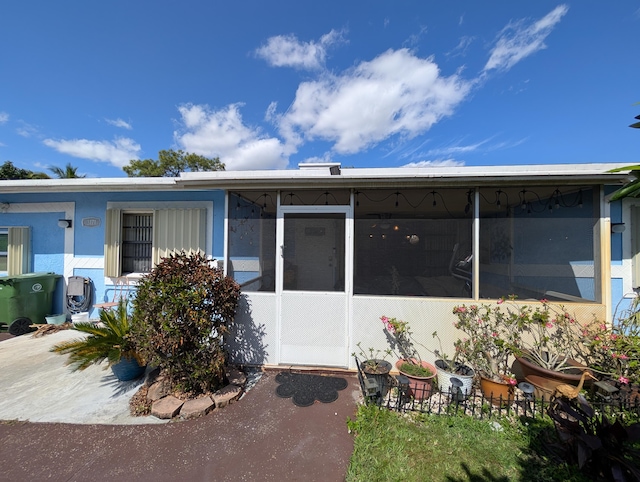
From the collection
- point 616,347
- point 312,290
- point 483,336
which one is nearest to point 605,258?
point 616,347

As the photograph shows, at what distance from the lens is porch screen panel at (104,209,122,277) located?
4.46m

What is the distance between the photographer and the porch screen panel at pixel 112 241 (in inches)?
176

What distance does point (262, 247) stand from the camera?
3605mm

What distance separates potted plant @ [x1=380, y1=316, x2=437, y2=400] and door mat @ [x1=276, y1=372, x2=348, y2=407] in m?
0.79

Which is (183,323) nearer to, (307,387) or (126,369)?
(126,369)

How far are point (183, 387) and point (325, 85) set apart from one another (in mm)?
8860

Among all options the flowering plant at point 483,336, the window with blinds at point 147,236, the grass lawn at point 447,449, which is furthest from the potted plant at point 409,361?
the window with blinds at point 147,236

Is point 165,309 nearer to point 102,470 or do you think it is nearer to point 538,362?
point 102,470

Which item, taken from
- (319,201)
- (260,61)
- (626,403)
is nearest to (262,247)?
(319,201)

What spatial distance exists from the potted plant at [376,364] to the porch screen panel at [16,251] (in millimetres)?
6534

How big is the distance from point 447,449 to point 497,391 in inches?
43.8

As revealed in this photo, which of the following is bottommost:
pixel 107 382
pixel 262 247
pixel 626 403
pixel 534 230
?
pixel 107 382

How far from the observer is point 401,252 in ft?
11.0

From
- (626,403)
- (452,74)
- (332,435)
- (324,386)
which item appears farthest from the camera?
(452,74)
